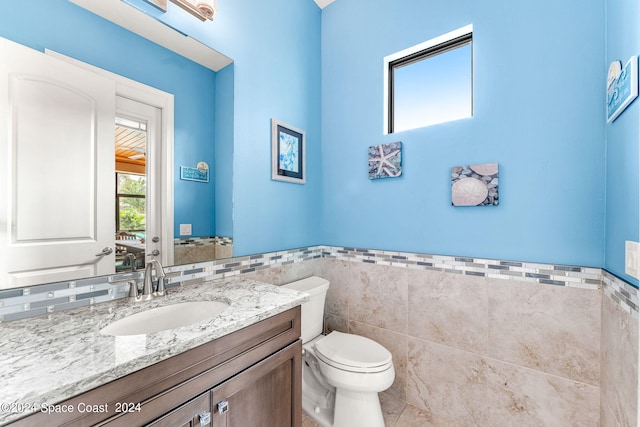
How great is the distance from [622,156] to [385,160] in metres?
1.10

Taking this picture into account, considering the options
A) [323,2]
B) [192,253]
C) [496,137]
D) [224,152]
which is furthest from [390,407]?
[323,2]

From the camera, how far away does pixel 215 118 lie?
4.86 ft

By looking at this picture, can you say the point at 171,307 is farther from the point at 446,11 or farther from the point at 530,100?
the point at 446,11

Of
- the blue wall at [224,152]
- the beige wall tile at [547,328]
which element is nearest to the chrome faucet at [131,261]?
the blue wall at [224,152]

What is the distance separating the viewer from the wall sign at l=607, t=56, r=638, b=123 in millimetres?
→ 906

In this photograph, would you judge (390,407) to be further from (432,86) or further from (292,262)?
(432,86)

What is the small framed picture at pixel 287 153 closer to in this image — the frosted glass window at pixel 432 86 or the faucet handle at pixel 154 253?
the frosted glass window at pixel 432 86

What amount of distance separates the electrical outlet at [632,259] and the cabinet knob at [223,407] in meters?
1.39

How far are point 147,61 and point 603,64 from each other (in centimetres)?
213

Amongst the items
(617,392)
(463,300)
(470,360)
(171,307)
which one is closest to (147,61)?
(171,307)

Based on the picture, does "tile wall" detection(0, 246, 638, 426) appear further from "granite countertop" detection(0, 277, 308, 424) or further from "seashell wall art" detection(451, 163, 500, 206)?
"seashell wall art" detection(451, 163, 500, 206)

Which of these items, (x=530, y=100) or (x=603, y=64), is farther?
(x=530, y=100)

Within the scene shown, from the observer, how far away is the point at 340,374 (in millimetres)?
1428

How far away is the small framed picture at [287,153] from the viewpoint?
1.78 m
